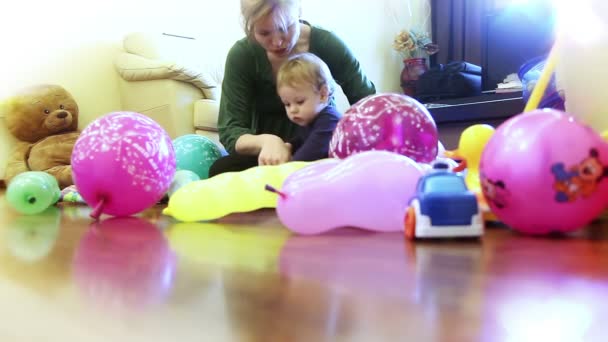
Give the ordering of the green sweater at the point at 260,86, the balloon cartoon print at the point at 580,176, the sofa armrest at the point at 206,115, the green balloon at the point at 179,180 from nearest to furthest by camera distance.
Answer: the balloon cartoon print at the point at 580,176, the green balloon at the point at 179,180, the green sweater at the point at 260,86, the sofa armrest at the point at 206,115

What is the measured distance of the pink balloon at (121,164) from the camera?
3.70 ft

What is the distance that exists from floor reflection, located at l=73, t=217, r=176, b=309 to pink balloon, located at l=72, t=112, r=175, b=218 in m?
0.10

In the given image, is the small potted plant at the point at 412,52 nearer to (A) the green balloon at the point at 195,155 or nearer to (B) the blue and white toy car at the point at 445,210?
(A) the green balloon at the point at 195,155

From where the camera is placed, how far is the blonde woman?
1356 mm

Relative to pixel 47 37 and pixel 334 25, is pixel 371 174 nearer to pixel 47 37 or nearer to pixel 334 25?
pixel 47 37

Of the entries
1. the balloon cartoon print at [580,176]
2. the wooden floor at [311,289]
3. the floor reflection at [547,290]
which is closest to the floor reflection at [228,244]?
the wooden floor at [311,289]

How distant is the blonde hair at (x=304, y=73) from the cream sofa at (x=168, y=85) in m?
1.23

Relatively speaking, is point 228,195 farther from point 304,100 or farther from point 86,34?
A: point 86,34

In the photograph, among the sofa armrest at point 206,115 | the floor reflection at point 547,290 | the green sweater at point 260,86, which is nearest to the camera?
the floor reflection at point 547,290

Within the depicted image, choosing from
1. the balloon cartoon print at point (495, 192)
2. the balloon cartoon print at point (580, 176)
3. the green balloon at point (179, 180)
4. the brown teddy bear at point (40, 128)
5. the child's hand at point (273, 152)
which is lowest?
the brown teddy bear at point (40, 128)

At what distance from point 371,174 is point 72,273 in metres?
0.45

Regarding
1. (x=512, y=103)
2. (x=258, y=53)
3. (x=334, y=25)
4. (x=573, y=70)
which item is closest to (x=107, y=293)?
(x=573, y=70)

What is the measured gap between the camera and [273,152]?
137 centimetres

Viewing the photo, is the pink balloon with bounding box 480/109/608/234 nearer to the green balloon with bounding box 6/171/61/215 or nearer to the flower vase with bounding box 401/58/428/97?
the green balloon with bounding box 6/171/61/215
